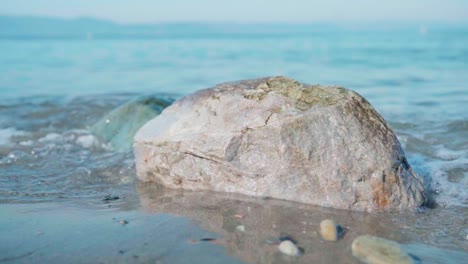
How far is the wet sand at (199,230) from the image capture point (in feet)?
8.44

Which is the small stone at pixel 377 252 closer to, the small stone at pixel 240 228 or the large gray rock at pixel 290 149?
the small stone at pixel 240 228

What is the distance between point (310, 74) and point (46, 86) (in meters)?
7.23

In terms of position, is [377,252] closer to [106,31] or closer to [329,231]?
[329,231]

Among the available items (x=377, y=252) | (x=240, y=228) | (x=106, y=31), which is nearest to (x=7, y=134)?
(x=240, y=228)

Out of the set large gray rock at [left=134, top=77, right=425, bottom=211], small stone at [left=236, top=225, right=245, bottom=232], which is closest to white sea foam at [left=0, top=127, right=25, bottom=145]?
large gray rock at [left=134, top=77, right=425, bottom=211]

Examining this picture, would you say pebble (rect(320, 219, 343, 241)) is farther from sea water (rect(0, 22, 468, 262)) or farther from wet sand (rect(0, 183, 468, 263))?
sea water (rect(0, 22, 468, 262))

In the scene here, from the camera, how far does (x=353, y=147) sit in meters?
A: 3.47

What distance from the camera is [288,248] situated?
8.55 ft

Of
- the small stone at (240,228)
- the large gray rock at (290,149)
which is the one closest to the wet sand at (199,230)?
the small stone at (240,228)

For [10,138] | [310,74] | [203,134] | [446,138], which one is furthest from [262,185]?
[310,74]

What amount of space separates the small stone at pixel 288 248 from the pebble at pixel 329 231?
257mm

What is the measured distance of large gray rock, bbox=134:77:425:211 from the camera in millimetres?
3438

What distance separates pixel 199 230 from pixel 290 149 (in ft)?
3.09

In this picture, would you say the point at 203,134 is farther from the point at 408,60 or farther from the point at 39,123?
the point at 408,60
